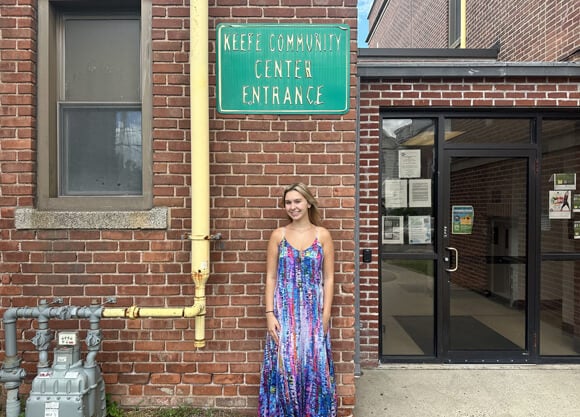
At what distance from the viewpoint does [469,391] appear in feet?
10.7

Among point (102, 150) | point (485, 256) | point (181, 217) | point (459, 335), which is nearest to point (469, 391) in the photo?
point (459, 335)

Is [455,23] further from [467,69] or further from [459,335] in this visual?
[459,335]

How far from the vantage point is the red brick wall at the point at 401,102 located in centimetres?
370

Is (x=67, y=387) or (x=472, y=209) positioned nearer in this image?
(x=67, y=387)

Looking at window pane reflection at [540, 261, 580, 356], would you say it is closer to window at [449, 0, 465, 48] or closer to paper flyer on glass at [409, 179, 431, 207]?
paper flyer on glass at [409, 179, 431, 207]

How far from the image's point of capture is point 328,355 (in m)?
2.60

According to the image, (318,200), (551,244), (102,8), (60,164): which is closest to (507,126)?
(551,244)

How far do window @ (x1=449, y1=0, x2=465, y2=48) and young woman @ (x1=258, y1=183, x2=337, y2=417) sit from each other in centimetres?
601

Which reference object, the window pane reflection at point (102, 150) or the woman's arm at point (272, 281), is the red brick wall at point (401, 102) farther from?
the window pane reflection at point (102, 150)

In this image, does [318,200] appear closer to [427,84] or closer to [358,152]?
[358,152]

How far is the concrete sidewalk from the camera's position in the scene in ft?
9.75

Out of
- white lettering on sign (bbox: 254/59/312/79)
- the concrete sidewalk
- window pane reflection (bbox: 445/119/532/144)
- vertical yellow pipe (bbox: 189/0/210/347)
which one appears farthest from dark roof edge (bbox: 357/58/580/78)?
the concrete sidewalk

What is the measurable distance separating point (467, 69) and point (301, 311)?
292 centimetres

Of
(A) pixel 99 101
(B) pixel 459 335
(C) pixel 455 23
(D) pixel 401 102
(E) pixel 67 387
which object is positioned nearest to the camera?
(E) pixel 67 387
